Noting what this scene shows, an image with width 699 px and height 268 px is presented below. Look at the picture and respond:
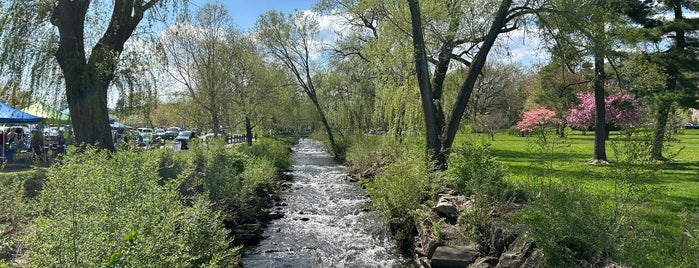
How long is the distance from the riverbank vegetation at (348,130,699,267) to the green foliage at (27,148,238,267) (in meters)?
3.62

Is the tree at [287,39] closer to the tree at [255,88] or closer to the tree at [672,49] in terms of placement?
the tree at [255,88]

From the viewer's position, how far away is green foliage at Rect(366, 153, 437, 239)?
30.4 feet

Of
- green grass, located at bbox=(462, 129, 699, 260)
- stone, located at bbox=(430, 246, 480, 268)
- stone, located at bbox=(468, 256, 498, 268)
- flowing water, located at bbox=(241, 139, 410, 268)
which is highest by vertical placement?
green grass, located at bbox=(462, 129, 699, 260)

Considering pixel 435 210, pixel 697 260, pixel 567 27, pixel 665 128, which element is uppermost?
pixel 567 27

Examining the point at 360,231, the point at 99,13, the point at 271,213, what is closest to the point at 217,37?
the point at 99,13

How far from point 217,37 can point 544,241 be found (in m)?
22.1

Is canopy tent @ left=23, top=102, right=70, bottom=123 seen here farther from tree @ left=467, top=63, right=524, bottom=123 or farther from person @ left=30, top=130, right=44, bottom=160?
tree @ left=467, top=63, right=524, bottom=123

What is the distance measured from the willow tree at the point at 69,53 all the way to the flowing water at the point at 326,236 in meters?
4.43

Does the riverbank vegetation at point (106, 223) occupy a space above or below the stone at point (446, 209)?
above

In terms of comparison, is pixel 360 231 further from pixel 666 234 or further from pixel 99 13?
pixel 99 13

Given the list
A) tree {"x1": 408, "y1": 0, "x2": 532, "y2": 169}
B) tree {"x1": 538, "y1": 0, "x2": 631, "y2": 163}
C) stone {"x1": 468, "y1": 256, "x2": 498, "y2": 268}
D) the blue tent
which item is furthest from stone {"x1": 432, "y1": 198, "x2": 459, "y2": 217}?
the blue tent

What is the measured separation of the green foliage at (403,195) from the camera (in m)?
9.27

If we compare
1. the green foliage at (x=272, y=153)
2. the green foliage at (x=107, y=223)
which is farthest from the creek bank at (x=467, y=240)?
the green foliage at (x=272, y=153)

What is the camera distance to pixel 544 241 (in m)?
4.62
